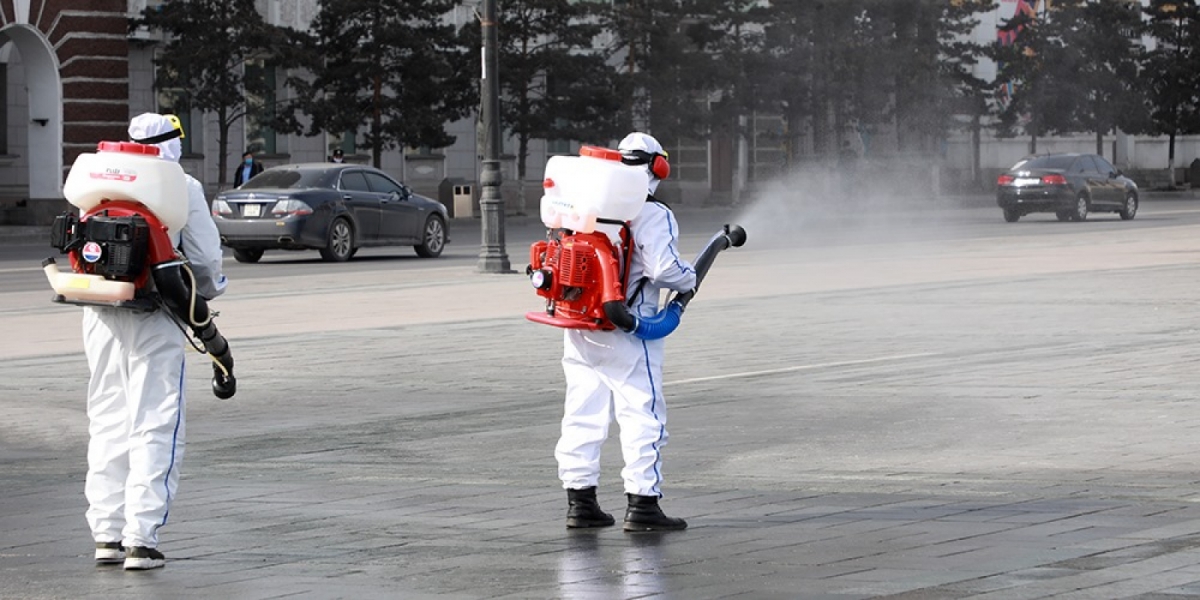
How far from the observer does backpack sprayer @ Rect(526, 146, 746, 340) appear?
830cm

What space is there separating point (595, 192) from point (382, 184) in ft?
75.5

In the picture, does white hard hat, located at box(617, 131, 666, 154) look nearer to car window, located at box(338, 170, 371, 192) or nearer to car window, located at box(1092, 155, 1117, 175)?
car window, located at box(338, 170, 371, 192)

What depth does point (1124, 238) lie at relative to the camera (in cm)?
3544

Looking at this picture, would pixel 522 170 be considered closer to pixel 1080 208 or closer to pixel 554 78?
pixel 554 78

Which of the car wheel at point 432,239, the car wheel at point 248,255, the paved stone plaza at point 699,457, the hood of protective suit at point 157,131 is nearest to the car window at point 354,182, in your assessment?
the car wheel at point 432,239

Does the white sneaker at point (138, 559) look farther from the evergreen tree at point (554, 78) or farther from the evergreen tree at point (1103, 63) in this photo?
the evergreen tree at point (1103, 63)

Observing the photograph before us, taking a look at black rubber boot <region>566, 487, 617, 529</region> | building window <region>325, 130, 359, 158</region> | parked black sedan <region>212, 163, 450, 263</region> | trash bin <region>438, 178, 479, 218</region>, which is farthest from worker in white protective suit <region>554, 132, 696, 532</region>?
building window <region>325, 130, 359, 158</region>

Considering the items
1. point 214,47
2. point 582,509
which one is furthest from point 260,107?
point 582,509

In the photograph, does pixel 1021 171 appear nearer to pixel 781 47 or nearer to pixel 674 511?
pixel 781 47

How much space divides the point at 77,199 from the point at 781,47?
178 ft

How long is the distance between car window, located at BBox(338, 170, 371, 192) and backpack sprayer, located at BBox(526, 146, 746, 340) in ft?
72.7

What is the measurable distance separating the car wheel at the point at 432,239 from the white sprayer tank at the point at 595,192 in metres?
22.9

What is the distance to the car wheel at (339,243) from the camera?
2983 centimetres

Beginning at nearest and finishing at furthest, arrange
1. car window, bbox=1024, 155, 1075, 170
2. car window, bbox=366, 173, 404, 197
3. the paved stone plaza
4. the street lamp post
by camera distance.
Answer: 1. the paved stone plaza
2. the street lamp post
3. car window, bbox=366, 173, 404, 197
4. car window, bbox=1024, 155, 1075, 170
